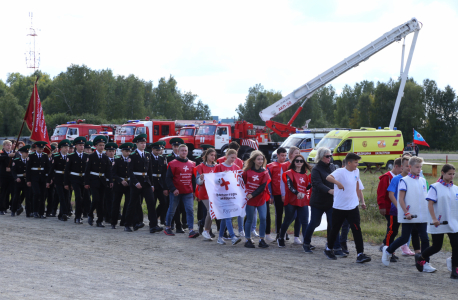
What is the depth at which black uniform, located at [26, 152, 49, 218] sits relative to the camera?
497 inches

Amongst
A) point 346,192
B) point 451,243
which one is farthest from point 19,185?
point 451,243

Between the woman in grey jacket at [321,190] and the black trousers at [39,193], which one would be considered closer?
the woman in grey jacket at [321,190]

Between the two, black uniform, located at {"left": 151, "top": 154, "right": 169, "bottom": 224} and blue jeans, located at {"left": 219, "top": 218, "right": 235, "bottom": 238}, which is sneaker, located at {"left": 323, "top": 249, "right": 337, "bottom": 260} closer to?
blue jeans, located at {"left": 219, "top": 218, "right": 235, "bottom": 238}

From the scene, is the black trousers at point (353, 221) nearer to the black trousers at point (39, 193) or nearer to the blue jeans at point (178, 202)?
the blue jeans at point (178, 202)

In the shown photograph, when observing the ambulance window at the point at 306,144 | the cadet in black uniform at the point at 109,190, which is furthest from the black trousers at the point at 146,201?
the ambulance window at the point at 306,144

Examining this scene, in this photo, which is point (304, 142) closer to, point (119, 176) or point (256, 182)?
point (119, 176)

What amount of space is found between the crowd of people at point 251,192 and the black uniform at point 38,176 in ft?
0.08

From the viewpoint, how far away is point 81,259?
24.4 ft

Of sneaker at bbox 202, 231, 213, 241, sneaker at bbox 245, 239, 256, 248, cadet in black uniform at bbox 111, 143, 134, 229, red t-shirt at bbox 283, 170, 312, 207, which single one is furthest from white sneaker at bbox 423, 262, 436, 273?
cadet in black uniform at bbox 111, 143, 134, 229

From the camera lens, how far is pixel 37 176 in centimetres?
1272

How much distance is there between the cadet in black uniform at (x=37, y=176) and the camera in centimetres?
1263

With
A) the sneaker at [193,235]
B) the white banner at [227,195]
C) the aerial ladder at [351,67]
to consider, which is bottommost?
the sneaker at [193,235]

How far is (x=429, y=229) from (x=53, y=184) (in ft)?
30.9

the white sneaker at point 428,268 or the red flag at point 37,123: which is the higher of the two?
the red flag at point 37,123
